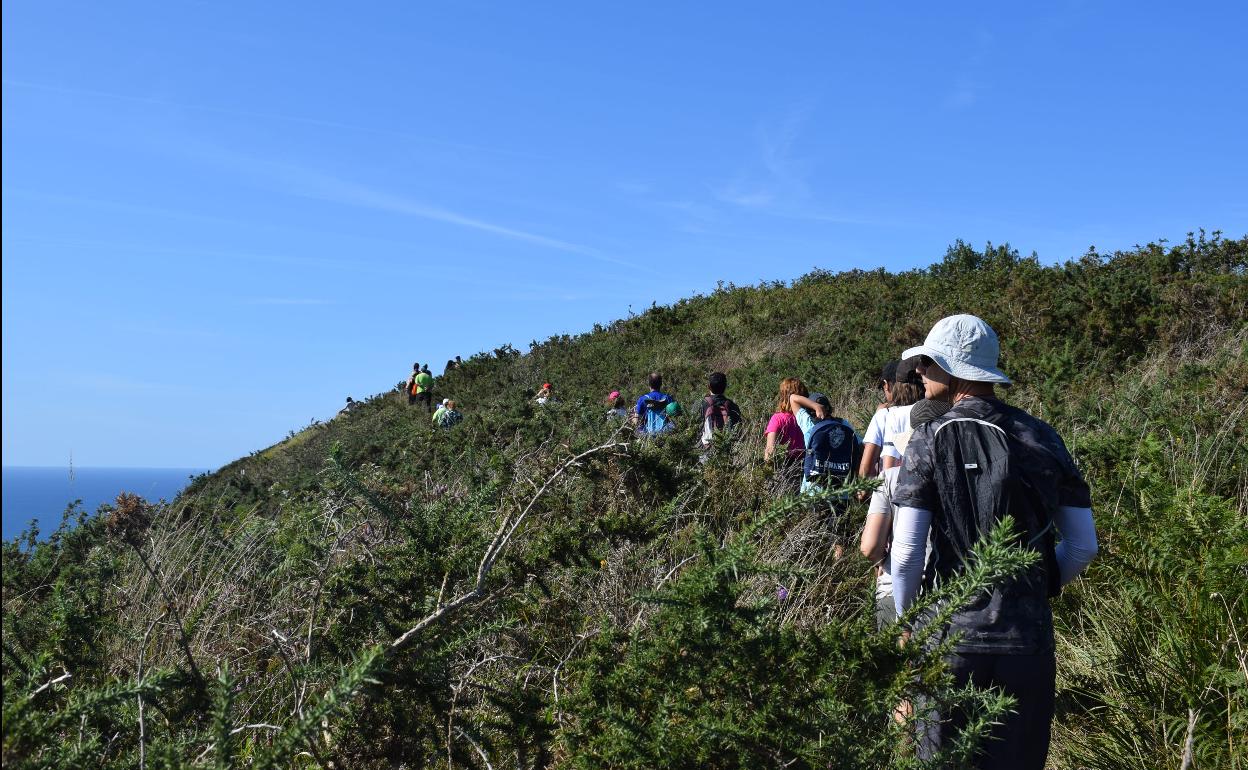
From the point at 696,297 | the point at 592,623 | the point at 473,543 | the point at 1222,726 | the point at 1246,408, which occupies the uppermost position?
the point at 696,297

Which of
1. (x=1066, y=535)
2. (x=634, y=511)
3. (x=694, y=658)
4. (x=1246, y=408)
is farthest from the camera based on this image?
(x=1246, y=408)

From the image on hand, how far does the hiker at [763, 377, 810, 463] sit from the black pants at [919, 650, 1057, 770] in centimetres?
380

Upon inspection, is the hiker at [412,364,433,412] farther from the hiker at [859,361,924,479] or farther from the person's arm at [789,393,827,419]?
the hiker at [859,361,924,479]

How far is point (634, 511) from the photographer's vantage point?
479 cm

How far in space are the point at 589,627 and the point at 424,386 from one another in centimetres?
2052

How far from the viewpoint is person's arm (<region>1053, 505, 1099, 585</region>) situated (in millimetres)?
2713

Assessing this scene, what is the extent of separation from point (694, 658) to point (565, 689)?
0.89m

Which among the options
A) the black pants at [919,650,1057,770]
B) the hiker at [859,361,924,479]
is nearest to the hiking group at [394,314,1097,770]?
the black pants at [919,650,1057,770]

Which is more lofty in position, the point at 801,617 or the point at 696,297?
the point at 696,297

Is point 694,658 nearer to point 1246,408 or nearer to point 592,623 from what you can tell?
point 592,623

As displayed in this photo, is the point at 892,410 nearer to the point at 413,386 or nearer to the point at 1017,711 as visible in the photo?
the point at 1017,711

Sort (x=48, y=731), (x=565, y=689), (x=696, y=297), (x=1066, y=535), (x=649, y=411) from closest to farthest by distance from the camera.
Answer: (x=48, y=731), (x=1066, y=535), (x=565, y=689), (x=649, y=411), (x=696, y=297)

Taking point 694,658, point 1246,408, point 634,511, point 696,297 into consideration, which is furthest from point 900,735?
point 696,297

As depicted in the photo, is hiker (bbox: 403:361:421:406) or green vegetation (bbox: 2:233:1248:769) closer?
green vegetation (bbox: 2:233:1248:769)
